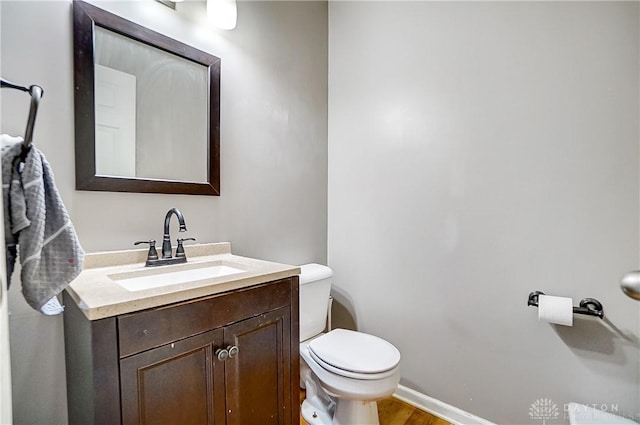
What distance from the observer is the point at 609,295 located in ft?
3.96

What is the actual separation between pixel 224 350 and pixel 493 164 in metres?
1.39

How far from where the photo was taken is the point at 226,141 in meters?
1.50

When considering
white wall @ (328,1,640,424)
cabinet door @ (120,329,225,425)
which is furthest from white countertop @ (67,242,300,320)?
white wall @ (328,1,640,424)

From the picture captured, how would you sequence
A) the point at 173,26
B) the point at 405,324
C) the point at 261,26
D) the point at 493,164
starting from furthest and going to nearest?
1. the point at 405,324
2. the point at 261,26
3. the point at 493,164
4. the point at 173,26

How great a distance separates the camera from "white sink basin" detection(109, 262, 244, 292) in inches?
42.1

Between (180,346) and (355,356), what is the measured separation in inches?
31.9

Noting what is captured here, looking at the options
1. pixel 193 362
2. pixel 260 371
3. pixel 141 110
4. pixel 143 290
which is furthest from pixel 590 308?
pixel 141 110

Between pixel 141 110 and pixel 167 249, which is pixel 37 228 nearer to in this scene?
pixel 167 249

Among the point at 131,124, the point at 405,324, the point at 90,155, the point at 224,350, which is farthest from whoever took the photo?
the point at 405,324

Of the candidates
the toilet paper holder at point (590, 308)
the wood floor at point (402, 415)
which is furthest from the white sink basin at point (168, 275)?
the toilet paper holder at point (590, 308)

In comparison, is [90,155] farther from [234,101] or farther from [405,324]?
[405,324]

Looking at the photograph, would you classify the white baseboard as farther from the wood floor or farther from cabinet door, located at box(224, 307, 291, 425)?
cabinet door, located at box(224, 307, 291, 425)

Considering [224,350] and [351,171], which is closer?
[224,350]

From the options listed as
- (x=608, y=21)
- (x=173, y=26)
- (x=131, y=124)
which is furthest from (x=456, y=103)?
(x=131, y=124)
